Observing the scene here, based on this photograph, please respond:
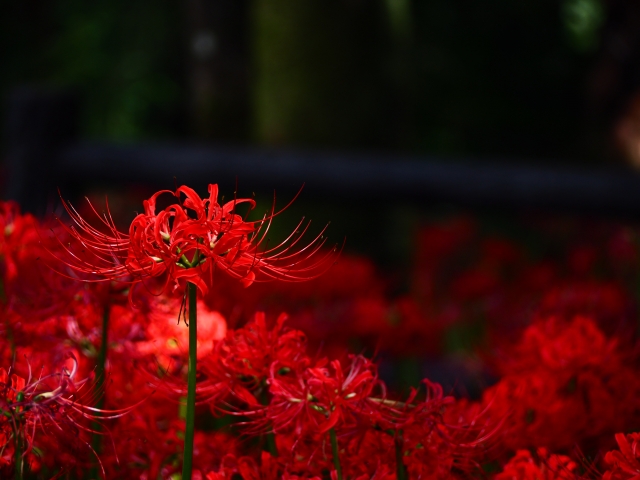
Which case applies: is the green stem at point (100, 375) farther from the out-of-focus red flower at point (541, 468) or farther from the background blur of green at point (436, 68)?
the background blur of green at point (436, 68)

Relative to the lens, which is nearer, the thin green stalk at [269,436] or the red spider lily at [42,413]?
the red spider lily at [42,413]

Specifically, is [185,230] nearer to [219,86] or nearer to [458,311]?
[458,311]

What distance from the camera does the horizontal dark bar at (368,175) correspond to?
242cm

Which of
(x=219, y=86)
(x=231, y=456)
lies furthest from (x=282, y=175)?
(x=231, y=456)

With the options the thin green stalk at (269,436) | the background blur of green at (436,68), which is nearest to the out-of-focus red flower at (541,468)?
the thin green stalk at (269,436)

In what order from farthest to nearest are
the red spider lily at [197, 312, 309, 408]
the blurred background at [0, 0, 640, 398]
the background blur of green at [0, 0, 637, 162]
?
1. the background blur of green at [0, 0, 637, 162]
2. the blurred background at [0, 0, 640, 398]
3. the red spider lily at [197, 312, 309, 408]

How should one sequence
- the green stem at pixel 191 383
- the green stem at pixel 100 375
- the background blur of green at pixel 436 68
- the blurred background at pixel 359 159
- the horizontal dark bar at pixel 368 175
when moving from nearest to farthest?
1. the green stem at pixel 191 383
2. the green stem at pixel 100 375
3. the horizontal dark bar at pixel 368 175
4. the blurred background at pixel 359 159
5. the background blur of green at pixel 436 68

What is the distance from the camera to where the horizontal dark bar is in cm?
242

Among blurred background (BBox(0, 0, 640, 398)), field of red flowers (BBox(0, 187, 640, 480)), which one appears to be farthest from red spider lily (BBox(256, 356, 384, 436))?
blurred background (BBox(0, 0, 640, 398))

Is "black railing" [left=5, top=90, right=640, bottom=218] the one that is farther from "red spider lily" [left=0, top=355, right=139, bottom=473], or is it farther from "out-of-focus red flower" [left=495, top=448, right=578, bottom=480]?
"red spider lily" [left=0, top=355, right=139, bottom=473]

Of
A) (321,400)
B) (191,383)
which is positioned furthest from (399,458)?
(191,383)

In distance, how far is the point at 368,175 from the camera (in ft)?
8.46

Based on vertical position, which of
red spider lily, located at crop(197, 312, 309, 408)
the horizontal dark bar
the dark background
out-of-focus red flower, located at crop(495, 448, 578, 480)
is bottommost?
out-of-focus red flower, located at crop(495, 448, 578, 480)

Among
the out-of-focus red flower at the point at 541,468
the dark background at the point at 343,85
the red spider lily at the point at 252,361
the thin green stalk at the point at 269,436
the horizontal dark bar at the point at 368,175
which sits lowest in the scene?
the out-of-focus red flower at the point at 541,468
